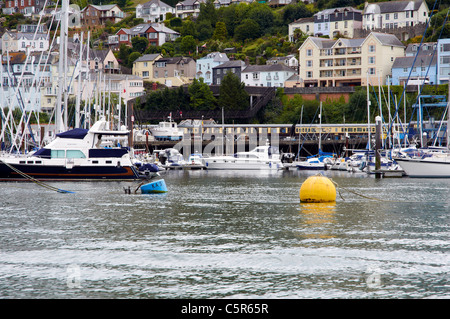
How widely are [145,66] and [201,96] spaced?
38.0 metres

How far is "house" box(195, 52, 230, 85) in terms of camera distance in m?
150

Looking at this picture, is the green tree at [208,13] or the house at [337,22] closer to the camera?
the house at [337,22]

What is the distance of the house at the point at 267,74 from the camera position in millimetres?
133625

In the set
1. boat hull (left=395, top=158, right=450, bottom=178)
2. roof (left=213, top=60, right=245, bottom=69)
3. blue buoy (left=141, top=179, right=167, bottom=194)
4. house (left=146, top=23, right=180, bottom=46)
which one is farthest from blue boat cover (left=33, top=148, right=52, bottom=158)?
house (left=146, top=23, right=180, bottom=46)

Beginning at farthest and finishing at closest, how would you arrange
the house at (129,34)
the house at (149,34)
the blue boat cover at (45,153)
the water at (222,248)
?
1. the house at (129,34)
2. the house at (149,34)
3. the blue boat cover at (45,153)
4. the water at (222,248)

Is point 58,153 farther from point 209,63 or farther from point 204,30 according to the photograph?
point 204,30

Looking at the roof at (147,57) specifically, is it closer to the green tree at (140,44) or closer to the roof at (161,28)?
the green tree at (140,44)

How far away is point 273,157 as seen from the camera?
92.9 meters

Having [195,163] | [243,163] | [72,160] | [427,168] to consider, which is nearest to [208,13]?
[195,163]

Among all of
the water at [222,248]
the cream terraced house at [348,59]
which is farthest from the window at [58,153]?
the cream terraced house at [348,59]

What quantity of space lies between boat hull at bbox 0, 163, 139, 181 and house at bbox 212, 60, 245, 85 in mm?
87061

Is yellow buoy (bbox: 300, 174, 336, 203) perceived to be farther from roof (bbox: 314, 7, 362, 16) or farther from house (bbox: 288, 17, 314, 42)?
house (bbox: 288, 17, 314, 42)

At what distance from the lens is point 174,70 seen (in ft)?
500

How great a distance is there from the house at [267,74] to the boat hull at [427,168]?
71.6 m
